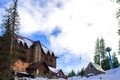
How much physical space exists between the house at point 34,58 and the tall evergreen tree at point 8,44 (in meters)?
26.2

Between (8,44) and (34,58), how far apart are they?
36.6 m

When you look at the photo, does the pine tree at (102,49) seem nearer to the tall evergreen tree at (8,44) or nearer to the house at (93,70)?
the house at (93,70)

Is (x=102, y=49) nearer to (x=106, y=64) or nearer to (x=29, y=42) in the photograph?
(x=106, y=64)

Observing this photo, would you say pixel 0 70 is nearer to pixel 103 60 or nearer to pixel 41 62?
pixel 41 62

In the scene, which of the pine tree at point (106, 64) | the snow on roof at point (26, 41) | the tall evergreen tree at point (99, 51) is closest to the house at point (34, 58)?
the snow on roof at point (26, 41)

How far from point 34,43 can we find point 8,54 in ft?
127

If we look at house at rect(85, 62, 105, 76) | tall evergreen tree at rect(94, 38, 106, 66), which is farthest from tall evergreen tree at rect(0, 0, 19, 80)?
tall evergreen tree at rect(94, 38, 106, 66)

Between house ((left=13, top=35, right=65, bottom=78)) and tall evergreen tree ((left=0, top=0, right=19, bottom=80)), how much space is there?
26.2 meters

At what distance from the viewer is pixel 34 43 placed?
8306 centimetres

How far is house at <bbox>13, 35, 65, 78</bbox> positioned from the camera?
75375mm

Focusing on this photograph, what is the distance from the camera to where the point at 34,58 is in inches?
3209

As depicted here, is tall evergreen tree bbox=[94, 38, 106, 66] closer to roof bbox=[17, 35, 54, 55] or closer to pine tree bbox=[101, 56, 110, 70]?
pine tree bbox=[101, 56, 110, 70]

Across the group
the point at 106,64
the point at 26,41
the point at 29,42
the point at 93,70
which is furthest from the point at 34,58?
the point at 106,64

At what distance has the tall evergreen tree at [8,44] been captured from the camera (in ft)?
143
